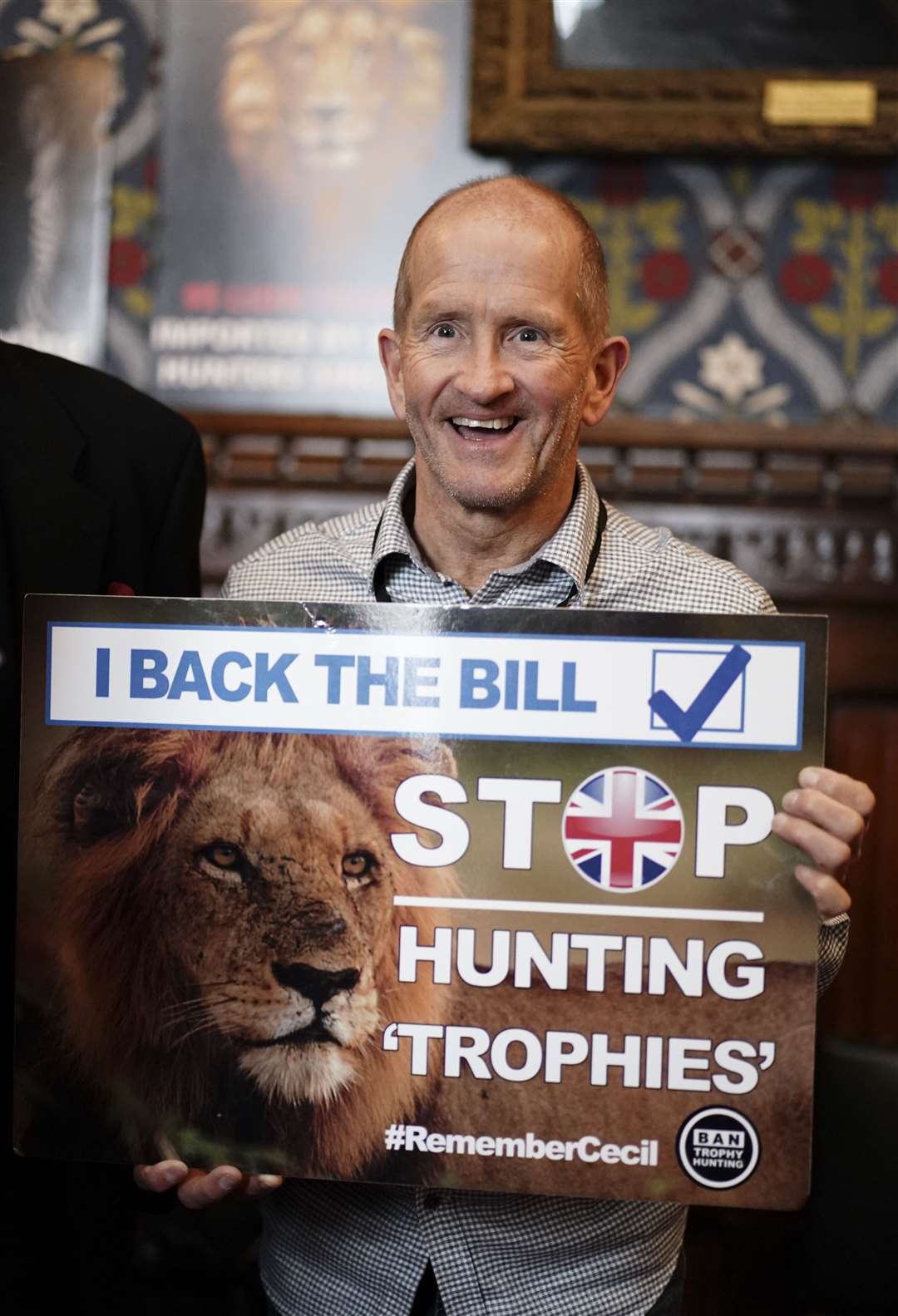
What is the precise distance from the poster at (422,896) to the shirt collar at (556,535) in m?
0.17

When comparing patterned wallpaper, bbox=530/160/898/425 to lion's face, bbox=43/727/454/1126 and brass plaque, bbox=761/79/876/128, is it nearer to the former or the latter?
brass plaque, bbox=761/79/876/128

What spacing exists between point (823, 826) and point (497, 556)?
352mm

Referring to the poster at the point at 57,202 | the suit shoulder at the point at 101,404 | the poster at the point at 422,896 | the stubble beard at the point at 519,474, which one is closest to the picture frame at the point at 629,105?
the poster at the point at 57,202

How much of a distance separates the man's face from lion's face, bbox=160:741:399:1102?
267mm

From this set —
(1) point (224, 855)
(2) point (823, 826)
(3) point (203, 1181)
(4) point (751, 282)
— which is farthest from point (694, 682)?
(4) point (751, 282)

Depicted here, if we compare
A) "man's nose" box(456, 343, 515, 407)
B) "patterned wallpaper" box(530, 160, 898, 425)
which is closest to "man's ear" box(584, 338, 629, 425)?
"man's nose" box(456, 343, 515, 407)

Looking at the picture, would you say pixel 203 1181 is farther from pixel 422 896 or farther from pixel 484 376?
pixel 484 376

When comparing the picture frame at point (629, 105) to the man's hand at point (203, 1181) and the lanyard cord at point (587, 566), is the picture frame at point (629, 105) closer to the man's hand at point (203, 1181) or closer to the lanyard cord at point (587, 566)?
the lanyard cord at point (587, 566)

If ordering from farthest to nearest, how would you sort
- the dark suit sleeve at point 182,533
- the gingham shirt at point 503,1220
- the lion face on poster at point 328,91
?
A: the lion face on poster at point 328,91
the dark suit sleeve at point 182,533
the gingham shirt at point 503,1220

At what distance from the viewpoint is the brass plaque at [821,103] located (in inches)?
95.7

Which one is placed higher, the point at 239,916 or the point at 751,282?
the point at 751,282

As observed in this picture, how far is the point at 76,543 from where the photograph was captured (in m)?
1.21

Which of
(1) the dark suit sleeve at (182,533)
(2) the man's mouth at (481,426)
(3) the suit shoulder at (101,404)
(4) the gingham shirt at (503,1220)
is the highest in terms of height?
(3) the suit shoulder at (101,404)

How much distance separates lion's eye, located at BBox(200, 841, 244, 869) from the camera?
99 centimetres
